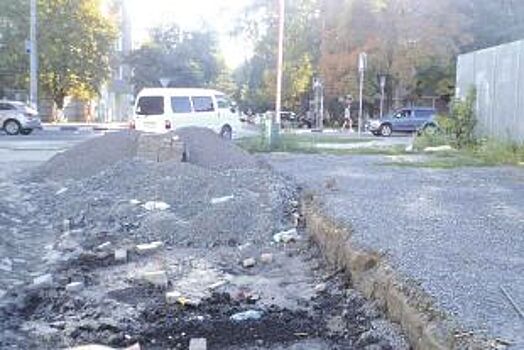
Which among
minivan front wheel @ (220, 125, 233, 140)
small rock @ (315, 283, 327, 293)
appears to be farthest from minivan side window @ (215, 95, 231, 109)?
small rock @ (315, 283, 327, 293)

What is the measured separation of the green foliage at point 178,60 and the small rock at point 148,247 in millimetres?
56211

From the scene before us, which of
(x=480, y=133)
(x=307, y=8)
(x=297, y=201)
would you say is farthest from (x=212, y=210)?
(x=307, y=8)

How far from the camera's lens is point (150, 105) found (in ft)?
85.7

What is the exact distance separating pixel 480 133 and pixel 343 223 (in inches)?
576

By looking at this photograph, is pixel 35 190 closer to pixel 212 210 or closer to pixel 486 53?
pixel 212 210

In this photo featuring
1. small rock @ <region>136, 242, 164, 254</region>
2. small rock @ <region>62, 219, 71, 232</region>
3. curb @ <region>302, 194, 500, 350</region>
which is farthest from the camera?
small rock @ <region>62, 219, 71, 232</region>

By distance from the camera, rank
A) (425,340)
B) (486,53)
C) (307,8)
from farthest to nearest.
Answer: (307,8)
(486,53)
(425,340)

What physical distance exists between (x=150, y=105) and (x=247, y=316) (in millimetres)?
19432

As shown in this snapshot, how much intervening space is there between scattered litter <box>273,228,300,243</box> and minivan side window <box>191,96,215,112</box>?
16.2m

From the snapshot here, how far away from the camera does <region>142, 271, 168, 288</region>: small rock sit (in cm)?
870

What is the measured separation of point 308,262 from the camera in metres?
9.66

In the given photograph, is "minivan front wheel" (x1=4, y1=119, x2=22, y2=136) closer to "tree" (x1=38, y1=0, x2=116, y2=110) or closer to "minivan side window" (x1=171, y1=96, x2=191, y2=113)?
"minivan side window" (x1=171, y1=96, x2=191, y2=113)

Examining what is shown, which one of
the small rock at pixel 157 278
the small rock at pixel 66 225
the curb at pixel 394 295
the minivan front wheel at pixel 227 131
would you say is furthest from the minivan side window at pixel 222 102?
the small rock at pixel 157 278

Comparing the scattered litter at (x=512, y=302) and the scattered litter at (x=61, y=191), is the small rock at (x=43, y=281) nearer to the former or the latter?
the scattered litter at (x=512, y=302)
